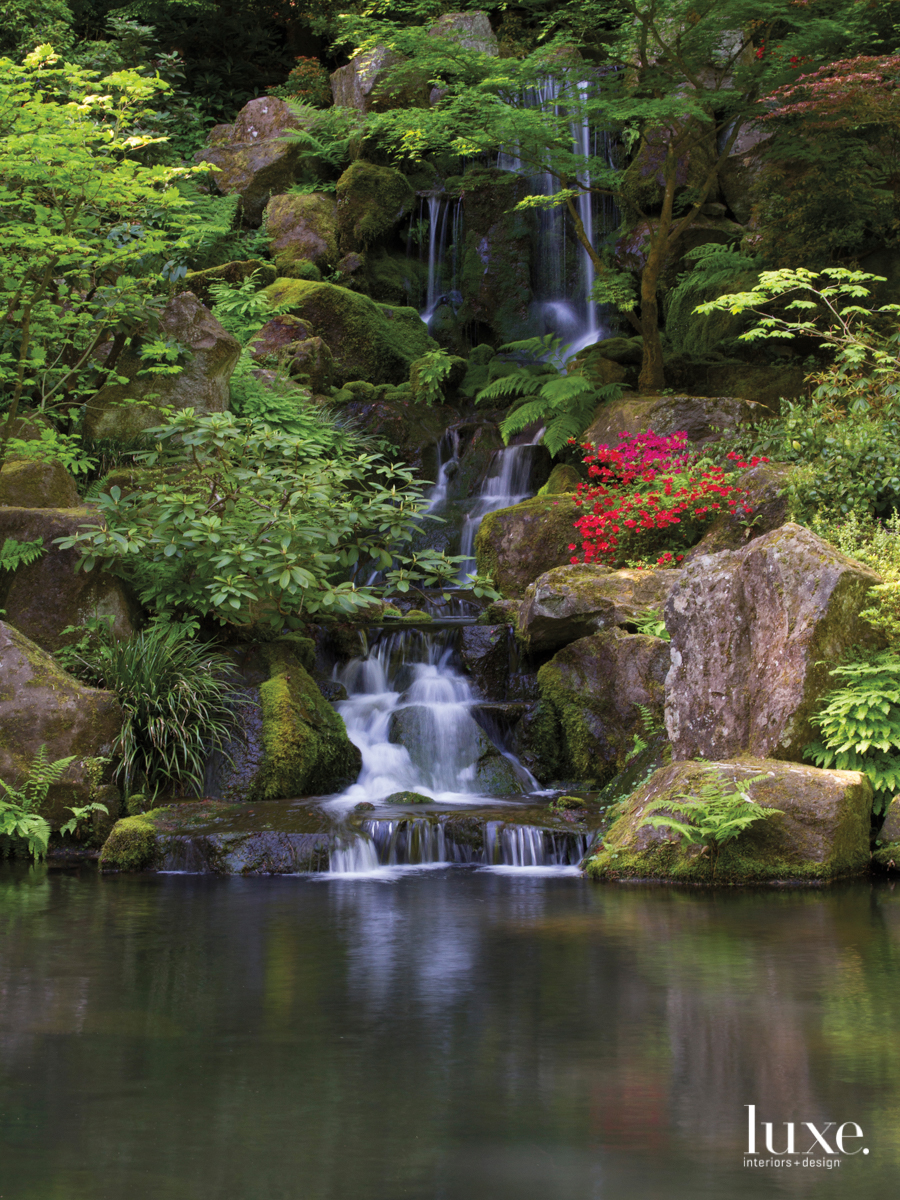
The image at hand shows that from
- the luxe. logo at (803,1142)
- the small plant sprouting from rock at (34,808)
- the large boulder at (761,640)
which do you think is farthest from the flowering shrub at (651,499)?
the luxe. logo at (803,1142)

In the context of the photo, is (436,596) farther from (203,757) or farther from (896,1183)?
(896,1183)

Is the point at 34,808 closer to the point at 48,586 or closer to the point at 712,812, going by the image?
the point at 48,586

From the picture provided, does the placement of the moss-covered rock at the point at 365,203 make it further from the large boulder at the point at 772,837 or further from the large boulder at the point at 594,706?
the large boulder at the point at 772,837

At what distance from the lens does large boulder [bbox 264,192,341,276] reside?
1919 centimetres

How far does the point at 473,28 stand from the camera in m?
20.0

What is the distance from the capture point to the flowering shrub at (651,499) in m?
11.3

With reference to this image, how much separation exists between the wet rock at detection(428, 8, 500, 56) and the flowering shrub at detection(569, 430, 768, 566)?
10.3 m

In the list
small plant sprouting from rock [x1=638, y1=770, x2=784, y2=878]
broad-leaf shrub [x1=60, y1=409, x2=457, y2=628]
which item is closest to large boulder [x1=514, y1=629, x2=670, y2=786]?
broad-leaf shrub [x1=60, y1=409, x2=457, y2=628]

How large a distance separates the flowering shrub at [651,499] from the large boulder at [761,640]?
2.89 m

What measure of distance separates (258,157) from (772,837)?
58.7ft

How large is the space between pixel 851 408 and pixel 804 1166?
29.2ft

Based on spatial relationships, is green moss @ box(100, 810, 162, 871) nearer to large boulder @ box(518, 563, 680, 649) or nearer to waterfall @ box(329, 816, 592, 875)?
waterfall @ box(329, 816, 592, 875)

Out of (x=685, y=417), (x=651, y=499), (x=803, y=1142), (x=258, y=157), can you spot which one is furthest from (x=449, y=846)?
(x=258, y=157)

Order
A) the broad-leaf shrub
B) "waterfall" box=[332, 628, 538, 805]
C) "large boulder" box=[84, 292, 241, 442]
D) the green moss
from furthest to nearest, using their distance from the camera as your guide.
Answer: "large boulder" box=[84, 292, 241, 442] → "waterfall" box=[332, 628, 538, 805] → the broad-leaf shrub → the green moss
